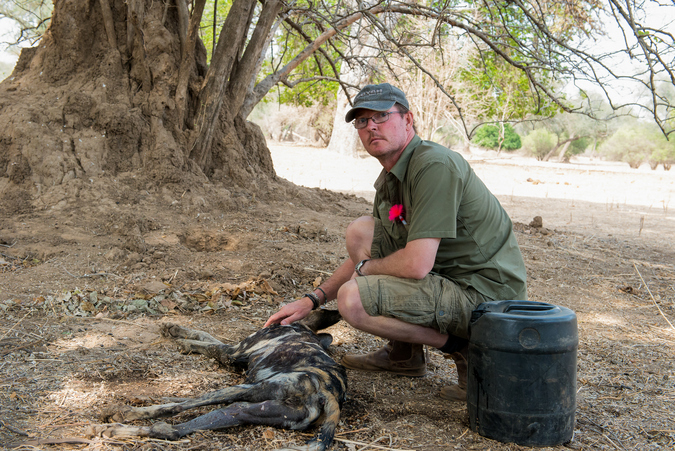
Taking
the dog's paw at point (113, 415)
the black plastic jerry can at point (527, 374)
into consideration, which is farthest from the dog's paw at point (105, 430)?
the black plastic jerry can at point (527, 374)

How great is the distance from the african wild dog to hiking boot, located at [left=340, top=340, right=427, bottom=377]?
40 cm

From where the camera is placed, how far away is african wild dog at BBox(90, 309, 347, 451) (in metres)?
2.18

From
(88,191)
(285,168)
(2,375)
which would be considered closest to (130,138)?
(88,191)

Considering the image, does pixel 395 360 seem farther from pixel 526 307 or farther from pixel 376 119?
pixel 376 119

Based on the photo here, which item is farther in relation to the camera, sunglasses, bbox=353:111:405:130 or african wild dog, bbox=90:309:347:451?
sunglasses, bbox=353:111:405:130

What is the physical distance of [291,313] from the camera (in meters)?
3.06

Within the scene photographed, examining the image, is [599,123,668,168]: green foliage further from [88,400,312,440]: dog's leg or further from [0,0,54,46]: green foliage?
[88,400,312,440]: dog's leg

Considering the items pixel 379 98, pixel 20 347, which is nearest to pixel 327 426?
pixel 379 98

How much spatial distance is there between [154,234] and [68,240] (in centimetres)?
72

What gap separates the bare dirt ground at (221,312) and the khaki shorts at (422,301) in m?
0.44

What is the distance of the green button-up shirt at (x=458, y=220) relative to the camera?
8.21 feet

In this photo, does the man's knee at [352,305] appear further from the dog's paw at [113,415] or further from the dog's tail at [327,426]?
the dog's paw at [113,415]

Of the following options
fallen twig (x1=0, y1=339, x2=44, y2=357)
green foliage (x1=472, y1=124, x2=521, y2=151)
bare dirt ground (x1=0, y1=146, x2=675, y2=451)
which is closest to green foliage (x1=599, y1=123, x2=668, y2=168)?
green foliage (x1=472, y1=124, x2=521, y2=151)

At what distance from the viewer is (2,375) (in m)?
2.64
